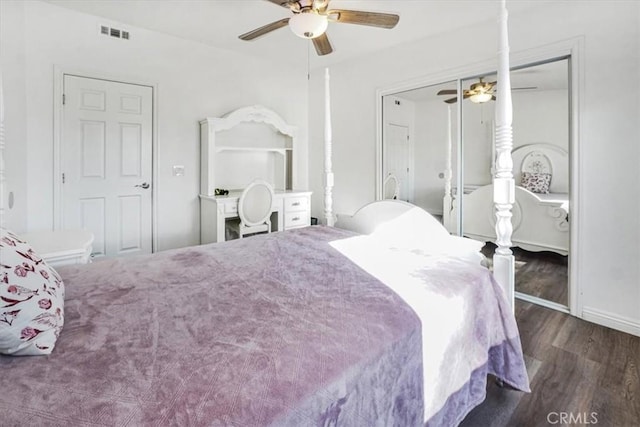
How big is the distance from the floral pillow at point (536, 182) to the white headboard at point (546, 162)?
0.03m

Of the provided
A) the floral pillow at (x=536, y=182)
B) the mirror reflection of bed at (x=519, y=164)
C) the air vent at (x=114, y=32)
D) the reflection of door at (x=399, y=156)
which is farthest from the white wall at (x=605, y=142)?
the air vent at (x=114, y=32)

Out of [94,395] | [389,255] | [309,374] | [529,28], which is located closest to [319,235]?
[389,255]

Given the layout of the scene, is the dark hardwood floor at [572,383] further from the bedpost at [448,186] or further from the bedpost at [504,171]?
the bedpost at [448,186]

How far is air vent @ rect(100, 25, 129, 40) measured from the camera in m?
3.29

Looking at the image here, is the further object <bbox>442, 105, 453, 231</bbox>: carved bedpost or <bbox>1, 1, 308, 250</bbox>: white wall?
<bbox>442, 105, 453, 231</bbox>: carved bedpost

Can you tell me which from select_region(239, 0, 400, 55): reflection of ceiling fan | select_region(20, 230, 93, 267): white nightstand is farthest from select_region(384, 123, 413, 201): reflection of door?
select_region(20, 230, 93, 267): white nightstand

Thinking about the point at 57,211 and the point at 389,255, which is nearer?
the point at 389,255

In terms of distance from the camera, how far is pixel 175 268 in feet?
5.27

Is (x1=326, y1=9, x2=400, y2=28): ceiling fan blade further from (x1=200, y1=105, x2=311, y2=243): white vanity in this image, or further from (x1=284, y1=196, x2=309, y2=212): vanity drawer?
(x1=284, y1=196, x2=309, y2=212): vanity drawer

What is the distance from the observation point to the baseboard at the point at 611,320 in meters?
2.42

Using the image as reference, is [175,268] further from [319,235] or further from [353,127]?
[353,127]

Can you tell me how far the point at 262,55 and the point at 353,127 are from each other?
4.82 ft

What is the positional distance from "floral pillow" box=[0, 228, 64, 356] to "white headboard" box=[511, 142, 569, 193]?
330cm

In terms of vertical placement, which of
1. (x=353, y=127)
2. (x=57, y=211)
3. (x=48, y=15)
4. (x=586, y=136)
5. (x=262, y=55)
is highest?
(x=262, y=55)
